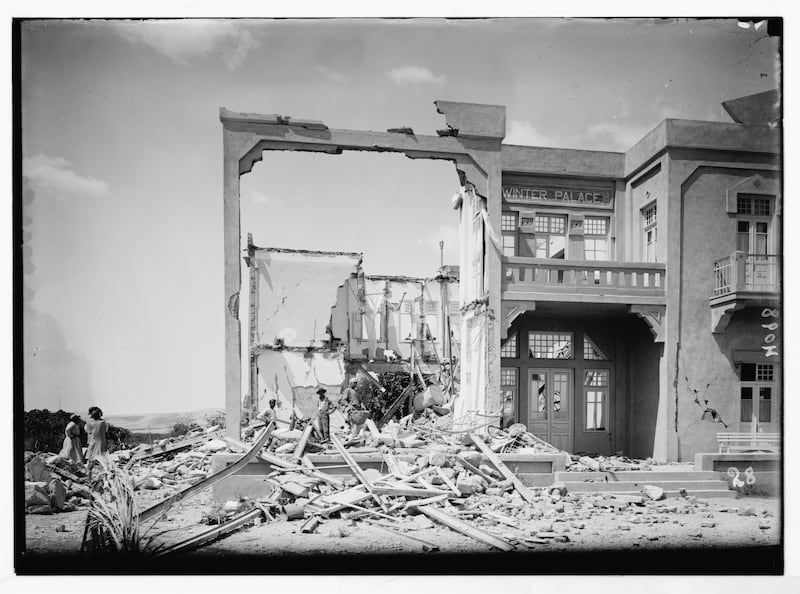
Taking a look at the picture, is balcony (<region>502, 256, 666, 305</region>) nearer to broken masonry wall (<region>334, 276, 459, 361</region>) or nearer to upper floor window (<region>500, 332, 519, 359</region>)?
upper floor window (<region>500, 332, 519, 359</region>)

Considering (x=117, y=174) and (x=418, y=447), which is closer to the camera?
(x=117, y=174)

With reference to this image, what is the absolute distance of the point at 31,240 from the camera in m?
8.13

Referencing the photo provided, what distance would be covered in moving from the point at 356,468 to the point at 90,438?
145 inches

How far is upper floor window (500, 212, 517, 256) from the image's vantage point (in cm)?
1183

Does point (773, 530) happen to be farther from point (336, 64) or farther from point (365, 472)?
point (336, 64)

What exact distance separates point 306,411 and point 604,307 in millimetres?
5957

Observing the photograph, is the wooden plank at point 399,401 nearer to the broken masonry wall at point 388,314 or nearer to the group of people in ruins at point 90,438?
the broken masonry wall at point 388,314

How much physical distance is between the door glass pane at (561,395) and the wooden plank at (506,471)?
10.6ft

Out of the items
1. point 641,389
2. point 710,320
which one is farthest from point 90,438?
point 710,320

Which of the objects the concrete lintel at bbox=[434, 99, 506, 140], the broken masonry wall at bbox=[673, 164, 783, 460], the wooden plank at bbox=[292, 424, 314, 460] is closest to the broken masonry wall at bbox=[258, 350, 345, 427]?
the wooden plank at bbox=[292, 424, 314, 460]

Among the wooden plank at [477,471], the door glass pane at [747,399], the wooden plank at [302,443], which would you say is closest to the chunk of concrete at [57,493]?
the wooden plank at [302,443]

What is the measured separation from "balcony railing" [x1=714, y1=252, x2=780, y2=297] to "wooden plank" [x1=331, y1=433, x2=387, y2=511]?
6366 millimetres
